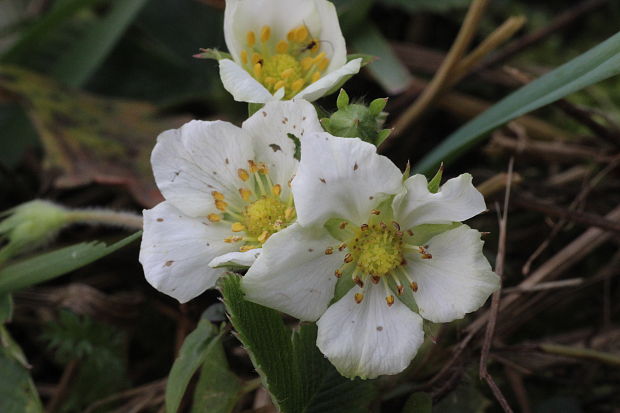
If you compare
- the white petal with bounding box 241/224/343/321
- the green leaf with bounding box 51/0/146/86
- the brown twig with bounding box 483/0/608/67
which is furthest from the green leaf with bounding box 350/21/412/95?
the white petal with bounding box 241/224/343/321

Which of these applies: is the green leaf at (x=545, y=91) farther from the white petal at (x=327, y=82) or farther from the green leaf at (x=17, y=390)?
the green leaf at (x=17, y=390)

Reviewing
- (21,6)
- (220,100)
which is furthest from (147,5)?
(21,6)

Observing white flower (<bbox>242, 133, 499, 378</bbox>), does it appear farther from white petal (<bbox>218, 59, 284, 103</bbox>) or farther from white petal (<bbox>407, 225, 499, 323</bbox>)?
white petal (<bbox>218, 59, 284, 103</bbox>)

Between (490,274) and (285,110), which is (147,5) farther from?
(490,274)

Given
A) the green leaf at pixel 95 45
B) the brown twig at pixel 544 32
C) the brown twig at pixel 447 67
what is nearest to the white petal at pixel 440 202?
the brown twig at pixel 447 67

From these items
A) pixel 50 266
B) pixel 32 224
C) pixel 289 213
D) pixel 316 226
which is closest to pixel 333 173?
pixel 316 226

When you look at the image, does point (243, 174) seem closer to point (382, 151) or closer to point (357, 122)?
point (357, 122)
